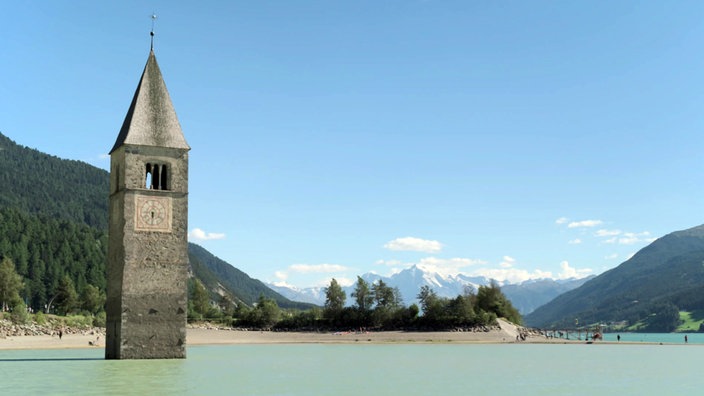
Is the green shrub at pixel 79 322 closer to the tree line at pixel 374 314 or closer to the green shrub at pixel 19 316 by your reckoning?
the green shrub at pixel 19 316

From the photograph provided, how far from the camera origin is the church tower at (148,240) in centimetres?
5109

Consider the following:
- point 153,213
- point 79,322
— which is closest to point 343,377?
point 153,213

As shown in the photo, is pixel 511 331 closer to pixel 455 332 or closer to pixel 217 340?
pixel 455 332

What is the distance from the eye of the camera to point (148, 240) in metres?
52.1

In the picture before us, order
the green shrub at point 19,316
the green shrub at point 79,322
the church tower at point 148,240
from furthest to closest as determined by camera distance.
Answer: the green shrub at point 79,322, the green shrub at point 19,316, the church tower at point 148,240

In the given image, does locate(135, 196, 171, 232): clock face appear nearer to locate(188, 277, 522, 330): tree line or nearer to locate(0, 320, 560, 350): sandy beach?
locate(0, 320, 560, 350): sandy beach

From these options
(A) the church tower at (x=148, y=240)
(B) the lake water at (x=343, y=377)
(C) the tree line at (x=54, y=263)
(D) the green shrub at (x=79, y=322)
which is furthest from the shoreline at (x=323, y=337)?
(C) the tree line at (x=54, y=263)

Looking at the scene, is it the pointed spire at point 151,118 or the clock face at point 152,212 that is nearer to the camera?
the clock face at point 152,212

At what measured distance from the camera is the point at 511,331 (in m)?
109

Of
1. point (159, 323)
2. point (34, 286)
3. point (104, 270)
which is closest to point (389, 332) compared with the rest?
point (159, 323)

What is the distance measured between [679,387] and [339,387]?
651 inches

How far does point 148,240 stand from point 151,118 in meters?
8.87

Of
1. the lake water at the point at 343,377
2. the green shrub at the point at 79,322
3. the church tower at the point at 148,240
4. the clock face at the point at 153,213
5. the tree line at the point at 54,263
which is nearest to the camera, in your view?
the lake water at the point at 343,377

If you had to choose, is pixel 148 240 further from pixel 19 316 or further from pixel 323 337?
pixel 19 316
